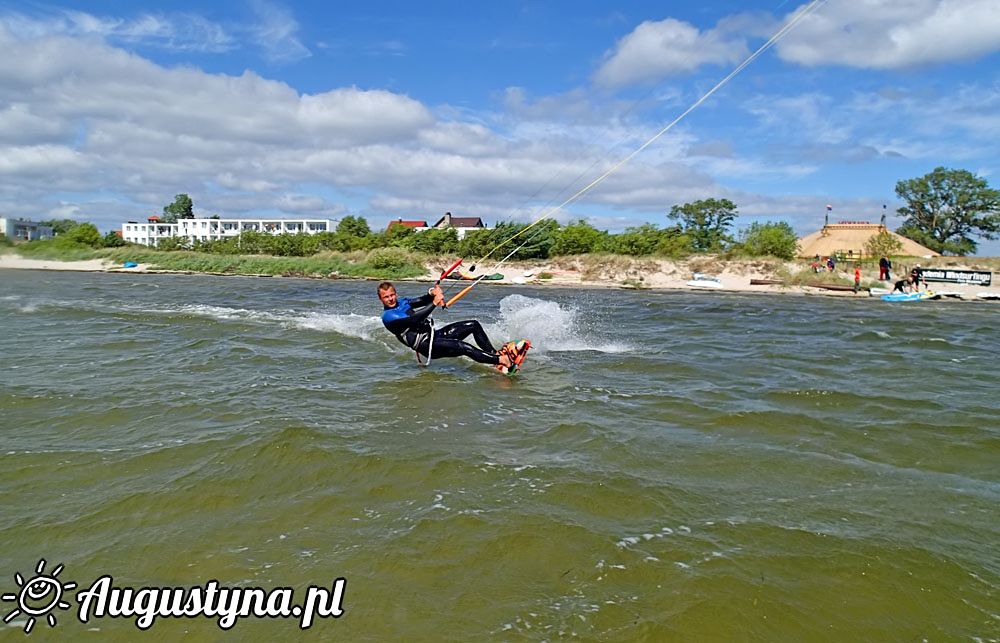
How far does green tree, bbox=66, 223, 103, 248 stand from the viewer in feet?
231

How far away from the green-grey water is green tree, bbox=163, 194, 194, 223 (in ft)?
449

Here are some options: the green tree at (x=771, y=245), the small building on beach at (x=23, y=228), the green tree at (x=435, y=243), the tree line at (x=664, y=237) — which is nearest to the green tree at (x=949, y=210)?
the tree line at (x=664, y=237)

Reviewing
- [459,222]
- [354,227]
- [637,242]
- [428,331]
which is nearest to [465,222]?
[459,222]

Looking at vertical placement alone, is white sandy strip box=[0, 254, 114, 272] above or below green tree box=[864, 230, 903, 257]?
below

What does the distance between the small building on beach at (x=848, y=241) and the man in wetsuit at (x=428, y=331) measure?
55697 mm

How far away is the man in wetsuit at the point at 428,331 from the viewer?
36.0 feet

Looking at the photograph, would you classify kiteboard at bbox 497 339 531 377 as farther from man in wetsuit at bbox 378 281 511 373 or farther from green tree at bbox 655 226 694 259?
green tree at bbox 655 226 694 259

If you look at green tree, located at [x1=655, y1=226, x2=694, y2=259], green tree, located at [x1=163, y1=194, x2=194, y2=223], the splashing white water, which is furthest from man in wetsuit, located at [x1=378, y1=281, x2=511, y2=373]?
green tree, located at [x1=163, y1=194, x2=194, y2=223]

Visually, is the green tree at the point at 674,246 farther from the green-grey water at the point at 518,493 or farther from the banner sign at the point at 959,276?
the green-grey water at the point at 518,493

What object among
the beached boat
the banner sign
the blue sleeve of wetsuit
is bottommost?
the beached boat

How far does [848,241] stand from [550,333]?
189ft

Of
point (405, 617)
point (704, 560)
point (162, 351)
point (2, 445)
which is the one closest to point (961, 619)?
point (704, 560)

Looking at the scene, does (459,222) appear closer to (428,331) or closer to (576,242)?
(576,242)

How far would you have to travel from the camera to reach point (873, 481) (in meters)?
5.94
